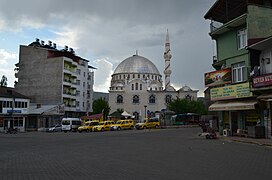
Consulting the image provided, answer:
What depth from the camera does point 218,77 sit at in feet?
84.6

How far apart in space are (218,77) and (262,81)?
5982 millimetres

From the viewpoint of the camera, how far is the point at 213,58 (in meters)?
31.4

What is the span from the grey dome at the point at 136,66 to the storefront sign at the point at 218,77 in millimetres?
73517

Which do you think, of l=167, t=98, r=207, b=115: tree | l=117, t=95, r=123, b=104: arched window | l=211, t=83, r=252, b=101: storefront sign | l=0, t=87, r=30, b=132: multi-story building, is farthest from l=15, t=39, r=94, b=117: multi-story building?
l=211, t=83, r=252, b=101: storefront sign

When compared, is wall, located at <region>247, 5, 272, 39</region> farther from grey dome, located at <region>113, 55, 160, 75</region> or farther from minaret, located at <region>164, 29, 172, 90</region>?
grey dome, located at <region>113, 55, 160, 75</region>

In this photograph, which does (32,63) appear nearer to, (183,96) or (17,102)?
(17,102)

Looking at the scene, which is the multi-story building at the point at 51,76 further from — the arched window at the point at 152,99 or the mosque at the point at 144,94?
the arched window at the point at 152,99

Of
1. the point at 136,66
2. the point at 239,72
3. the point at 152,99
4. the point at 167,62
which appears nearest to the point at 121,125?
the point at 239,72

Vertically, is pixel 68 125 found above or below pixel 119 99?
below

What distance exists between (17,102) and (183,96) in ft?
182

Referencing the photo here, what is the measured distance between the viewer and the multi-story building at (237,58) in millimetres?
22250

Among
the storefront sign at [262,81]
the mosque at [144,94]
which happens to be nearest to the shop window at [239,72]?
the storefront sign at [262,81]

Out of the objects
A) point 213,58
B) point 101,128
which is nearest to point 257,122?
point 213,58

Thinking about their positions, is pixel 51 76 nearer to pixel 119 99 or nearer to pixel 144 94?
pixel 119 99
